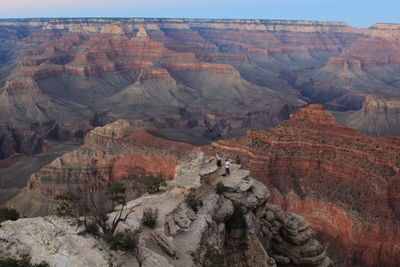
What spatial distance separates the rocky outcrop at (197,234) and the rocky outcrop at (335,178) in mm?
13275

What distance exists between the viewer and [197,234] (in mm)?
22062

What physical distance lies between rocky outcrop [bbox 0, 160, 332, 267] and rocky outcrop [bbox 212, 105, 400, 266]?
43.6ft

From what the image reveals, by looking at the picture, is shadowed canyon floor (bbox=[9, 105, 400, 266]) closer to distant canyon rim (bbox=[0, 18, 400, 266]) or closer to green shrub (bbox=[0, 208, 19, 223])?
distant canyon rim (bbox=[0, 18, 400, 266])

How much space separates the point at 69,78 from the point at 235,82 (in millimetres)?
69283

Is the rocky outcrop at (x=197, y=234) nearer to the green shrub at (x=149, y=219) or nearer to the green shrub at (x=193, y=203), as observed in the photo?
the green shrub at (x=193, y=203)

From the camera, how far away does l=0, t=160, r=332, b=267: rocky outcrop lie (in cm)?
1645

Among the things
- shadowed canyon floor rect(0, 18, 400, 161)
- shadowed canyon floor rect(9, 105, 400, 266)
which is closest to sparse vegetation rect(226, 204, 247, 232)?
shadowed canyon floor rect(9, 105, 400, 266)

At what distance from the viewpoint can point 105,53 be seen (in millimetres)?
177750

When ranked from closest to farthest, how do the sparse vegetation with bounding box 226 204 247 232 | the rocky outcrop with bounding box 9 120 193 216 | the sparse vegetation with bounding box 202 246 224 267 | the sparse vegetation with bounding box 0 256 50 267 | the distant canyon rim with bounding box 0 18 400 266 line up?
the sparse vegetation with bounding box 0 256 50 267, the sparse vegetation with bounding box 202 246 224 267, the sparse vegetation with bounding box 226 204 247 232, the distant canyon rim with bounding box 0 18 400 266, the rocky outcrop with bounding box 9 120 193 216

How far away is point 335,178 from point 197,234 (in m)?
30.4

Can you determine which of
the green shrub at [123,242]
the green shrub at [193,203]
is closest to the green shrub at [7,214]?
the green shrub at [123,242]

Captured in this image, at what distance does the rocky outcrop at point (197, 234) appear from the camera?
16.5 metres

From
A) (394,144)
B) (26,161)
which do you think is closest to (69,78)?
(26,161)

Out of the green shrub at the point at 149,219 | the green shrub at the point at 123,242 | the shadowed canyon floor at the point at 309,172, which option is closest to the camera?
the green shrub at the point at 123,242
